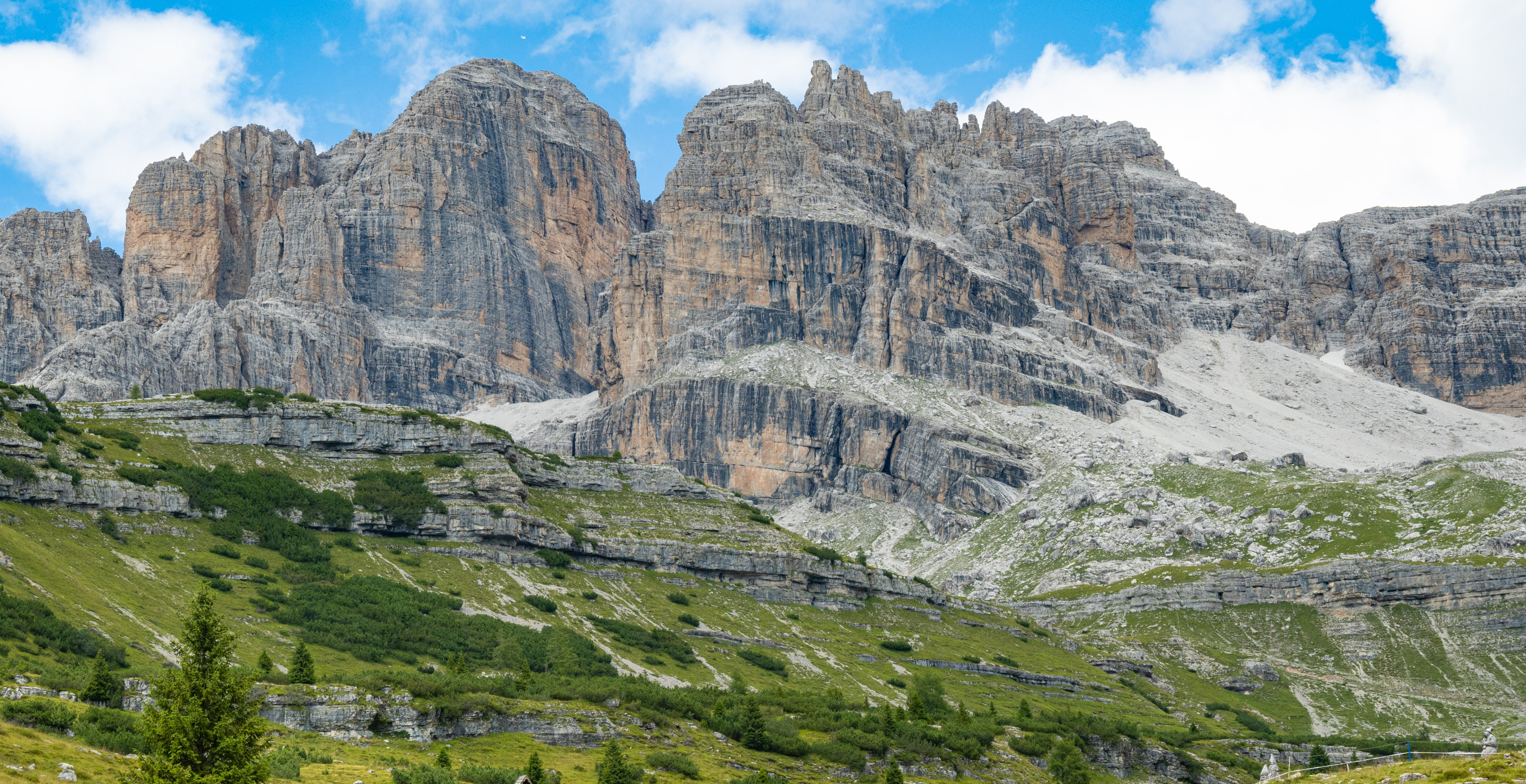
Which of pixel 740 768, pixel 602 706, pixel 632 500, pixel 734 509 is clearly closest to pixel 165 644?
pixel 602 706

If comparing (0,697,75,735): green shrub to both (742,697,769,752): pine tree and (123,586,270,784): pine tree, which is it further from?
(742,697,769,752): pine tree

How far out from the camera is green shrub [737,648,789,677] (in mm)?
132125

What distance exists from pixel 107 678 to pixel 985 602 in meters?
140

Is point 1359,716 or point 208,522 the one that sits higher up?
point 208,522

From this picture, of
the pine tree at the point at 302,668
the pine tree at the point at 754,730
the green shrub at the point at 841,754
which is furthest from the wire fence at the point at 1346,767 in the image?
the pine tree at the point at 302,668

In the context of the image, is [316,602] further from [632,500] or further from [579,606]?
[632,500]

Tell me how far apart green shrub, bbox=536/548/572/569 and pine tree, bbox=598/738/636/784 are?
77.0m

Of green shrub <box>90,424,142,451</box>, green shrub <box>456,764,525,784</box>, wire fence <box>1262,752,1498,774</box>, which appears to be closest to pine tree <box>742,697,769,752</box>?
green shrub <box>456,764,525,784</box>

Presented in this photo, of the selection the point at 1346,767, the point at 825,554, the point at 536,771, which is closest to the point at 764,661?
the point at 825,554

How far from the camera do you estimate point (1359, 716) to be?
16250 centimetres

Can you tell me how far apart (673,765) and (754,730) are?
580 inches

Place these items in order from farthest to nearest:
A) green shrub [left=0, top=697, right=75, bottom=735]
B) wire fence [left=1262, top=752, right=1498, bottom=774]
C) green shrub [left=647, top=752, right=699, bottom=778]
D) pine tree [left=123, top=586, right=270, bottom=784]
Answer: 1. green shrub [left=647, top=752, right=699, bottom=778]
2. green shrub [left=0, top=697, right=75, bottom=735]
3. wire fence [left=1262, top=752, right=1498, bottom=774]
4. pine tree [left=123, top=586, right=270, bottom=784]

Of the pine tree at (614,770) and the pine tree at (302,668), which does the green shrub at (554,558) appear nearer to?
the pine tree at (302,668)

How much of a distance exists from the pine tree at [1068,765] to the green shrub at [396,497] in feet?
253
